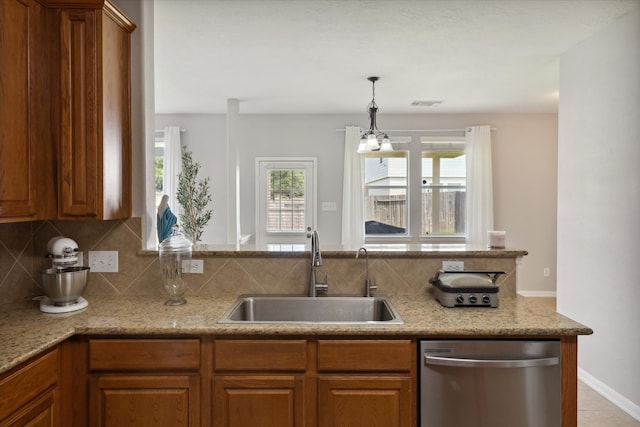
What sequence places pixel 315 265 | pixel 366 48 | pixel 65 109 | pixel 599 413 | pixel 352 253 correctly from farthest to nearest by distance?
pixel 366 48, pixel 599 413, pixel 352 253, pixel 315 265, pixel 65 109

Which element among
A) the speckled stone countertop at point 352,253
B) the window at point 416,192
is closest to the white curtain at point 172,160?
the window at point 416,192

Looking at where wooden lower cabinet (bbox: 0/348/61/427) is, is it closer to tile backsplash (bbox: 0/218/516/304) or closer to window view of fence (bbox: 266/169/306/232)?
tile backsplash (bbox: 0/218/516/304)

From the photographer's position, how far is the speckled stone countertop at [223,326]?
156cm

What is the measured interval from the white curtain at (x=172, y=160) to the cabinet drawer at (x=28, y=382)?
4408 mm

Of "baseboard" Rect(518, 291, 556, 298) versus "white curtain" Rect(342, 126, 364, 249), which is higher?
"white curtain" Rect(342, 126, 364, 249)

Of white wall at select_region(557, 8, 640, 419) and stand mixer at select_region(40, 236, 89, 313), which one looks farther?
white wall at select_region(557, 8, 640, 419)

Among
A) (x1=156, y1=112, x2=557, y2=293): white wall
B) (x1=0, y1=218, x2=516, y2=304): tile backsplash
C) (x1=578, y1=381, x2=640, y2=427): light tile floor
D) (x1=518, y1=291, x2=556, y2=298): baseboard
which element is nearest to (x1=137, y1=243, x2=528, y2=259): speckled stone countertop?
(x1=0, y1=218, x2=516, y2=304): tile backsplash

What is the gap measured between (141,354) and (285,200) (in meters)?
4.27

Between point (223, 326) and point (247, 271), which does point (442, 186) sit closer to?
point (247, 271)

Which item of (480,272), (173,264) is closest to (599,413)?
(480,272)

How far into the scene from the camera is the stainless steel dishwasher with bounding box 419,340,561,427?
157cm

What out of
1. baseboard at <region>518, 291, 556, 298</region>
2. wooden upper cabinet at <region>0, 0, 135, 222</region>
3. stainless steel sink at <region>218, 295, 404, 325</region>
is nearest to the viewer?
wooden upper cabinet at <region>0, 0, 135, 222</region>

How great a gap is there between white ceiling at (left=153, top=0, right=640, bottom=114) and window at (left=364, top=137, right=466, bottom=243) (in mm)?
940

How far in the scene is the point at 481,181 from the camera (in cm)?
564
